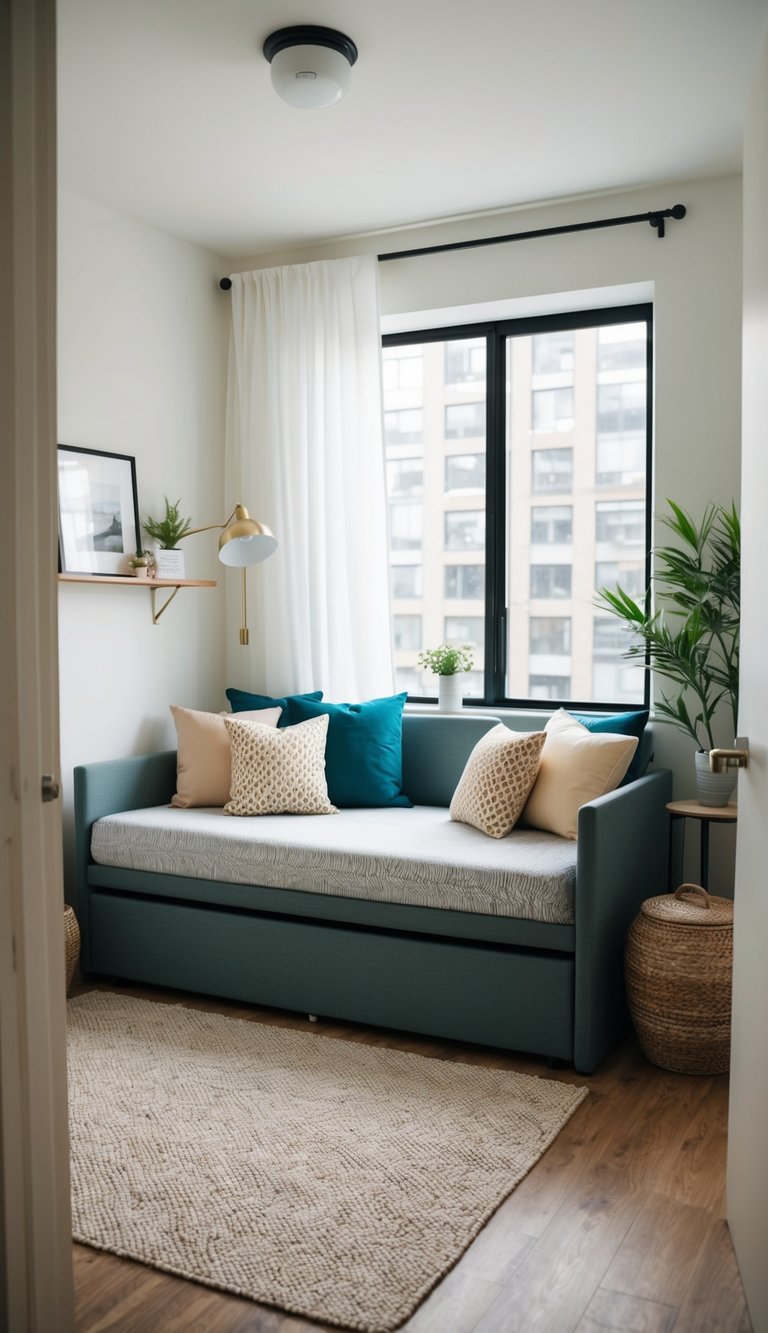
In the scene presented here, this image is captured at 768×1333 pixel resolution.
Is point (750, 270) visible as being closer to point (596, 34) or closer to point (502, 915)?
point (596, 34)

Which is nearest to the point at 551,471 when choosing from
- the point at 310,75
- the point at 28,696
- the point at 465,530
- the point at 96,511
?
the point at 465,530

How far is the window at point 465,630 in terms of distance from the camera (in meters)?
4.39

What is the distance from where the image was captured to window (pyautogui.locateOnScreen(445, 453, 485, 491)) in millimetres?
4375

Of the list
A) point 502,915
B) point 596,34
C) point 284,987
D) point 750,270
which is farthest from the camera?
point 284,987

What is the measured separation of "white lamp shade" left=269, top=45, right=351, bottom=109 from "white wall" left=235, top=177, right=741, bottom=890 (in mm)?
1231

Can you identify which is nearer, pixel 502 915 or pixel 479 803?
pixel 502 915

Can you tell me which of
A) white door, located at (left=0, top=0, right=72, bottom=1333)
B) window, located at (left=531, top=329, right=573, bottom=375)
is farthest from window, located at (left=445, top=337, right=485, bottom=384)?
white door, located at (left=0, top=0, right=72, bottom=1333)

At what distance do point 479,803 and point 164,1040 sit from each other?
1.17 m

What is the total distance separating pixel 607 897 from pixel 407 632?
6.17 feet

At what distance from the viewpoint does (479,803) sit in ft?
11.1

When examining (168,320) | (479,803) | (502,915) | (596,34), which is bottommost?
(502,915)

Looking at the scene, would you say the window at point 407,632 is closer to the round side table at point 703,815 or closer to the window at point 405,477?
the window at point 405,477

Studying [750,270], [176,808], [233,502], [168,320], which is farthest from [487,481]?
[750,270]

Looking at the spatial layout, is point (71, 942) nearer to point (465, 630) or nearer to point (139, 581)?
point (139, 581)
